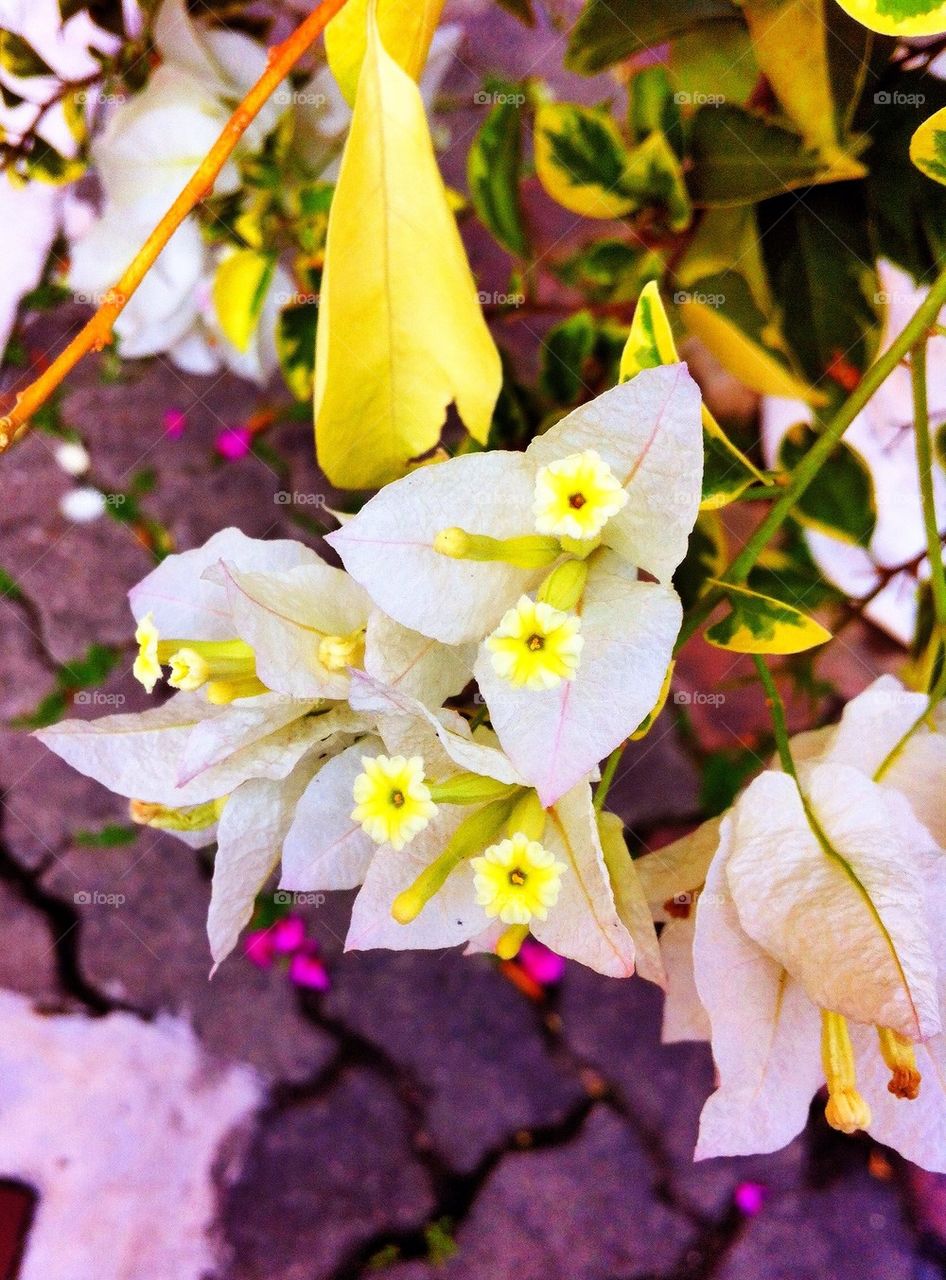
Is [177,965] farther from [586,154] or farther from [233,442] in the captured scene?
[586,154]

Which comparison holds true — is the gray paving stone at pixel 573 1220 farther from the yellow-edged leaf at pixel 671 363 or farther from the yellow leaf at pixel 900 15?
the yellow leaf at pixel 900 15

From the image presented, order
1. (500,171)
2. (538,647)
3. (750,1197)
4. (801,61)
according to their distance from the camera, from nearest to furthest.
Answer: (538,647), (801,61), (500,171), (750,1197)

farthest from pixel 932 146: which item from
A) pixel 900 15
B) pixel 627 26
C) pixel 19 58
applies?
pixel 19 58

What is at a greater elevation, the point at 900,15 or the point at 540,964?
the point at 900,15

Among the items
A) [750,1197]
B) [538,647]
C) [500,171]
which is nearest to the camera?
[538,647]

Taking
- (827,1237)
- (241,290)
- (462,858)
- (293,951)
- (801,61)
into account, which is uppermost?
(801,61)

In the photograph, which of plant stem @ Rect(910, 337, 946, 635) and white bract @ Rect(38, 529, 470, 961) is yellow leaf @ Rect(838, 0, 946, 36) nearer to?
plant stem @ Rect(910, 337, 946, 635)

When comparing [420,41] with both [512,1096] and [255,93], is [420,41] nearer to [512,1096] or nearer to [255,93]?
[255,93]

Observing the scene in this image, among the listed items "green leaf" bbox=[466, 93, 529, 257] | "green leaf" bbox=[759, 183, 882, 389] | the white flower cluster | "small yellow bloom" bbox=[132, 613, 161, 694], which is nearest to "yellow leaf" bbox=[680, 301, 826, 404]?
"green leaf" bbox=[759, 183, 882, 389]
